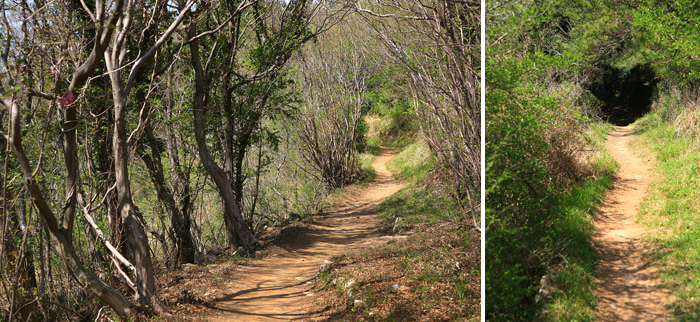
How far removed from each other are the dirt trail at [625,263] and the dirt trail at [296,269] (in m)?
A: 3.19

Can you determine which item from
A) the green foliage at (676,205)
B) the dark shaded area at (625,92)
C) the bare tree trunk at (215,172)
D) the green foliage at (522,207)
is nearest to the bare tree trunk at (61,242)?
the bare tree trunk at (215,172)

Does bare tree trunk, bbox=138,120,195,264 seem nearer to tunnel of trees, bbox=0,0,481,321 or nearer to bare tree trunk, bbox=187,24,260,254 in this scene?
tunnel of trees, bbox=0,0,481,321

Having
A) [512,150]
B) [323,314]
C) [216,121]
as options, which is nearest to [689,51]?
[512,150]

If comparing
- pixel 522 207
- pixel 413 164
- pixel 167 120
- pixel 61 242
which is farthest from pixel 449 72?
pixel 413 164

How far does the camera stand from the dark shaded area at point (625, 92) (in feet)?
54.1

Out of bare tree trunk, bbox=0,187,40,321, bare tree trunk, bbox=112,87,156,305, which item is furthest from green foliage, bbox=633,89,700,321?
bare tree trunk, bbox=0,187,40,321

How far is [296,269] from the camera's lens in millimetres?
8109

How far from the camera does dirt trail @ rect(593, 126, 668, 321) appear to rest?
353 centimetres

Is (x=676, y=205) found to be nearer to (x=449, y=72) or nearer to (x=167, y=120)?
(x=449, y=72)

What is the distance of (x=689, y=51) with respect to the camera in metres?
8.81

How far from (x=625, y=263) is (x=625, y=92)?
51.3ft

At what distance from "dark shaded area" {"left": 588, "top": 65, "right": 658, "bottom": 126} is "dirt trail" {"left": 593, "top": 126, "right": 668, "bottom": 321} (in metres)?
10.6

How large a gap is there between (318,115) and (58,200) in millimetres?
8799

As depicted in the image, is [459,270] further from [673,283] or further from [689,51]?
[689,51]
